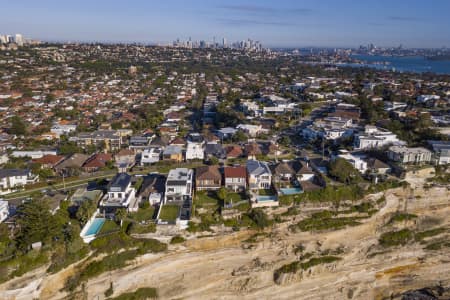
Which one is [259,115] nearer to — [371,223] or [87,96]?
[371,223]

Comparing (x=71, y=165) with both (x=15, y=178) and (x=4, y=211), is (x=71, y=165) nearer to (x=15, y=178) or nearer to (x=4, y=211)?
(x=15, y=178)

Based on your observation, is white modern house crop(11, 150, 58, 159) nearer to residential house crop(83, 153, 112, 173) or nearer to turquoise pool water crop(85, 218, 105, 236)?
residential house crop(83, 153, 112, 173)

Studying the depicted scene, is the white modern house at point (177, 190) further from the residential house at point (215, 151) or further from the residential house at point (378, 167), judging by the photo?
the residential house at point (378, 167)

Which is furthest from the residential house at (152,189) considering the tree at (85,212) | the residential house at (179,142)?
the residential house at (179,142)

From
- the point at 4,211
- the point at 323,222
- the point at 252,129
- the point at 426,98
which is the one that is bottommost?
the point at 323,222

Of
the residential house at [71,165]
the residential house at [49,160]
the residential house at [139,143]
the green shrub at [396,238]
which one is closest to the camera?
the green shrub at [396,238]

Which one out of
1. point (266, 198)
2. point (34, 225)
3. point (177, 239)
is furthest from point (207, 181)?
point (34, 225)
